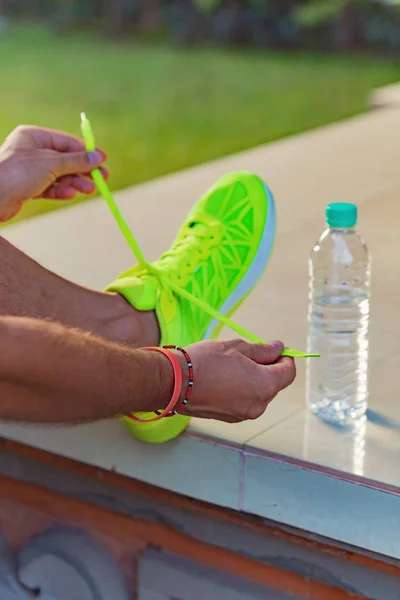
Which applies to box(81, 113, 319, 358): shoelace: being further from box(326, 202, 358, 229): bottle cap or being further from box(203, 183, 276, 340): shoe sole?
box(326, 202, 358, 229): bottle cap

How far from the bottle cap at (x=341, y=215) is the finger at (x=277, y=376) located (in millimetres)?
238

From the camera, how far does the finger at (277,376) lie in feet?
4.85

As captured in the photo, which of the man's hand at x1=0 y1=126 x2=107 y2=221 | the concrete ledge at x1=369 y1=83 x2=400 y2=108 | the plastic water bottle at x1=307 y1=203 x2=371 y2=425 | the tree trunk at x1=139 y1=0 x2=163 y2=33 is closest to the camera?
the plastic water bottle at x1=307 y1=203 x2=371 y2=425

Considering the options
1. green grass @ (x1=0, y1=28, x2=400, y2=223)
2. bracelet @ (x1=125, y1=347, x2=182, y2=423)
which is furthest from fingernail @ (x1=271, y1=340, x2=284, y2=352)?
green grass @ (x1=0, y1=28, x2=400, y2=223)

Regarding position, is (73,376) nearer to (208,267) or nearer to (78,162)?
(208,267)

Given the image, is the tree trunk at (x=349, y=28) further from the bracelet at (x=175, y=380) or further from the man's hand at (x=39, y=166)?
the bracelet at (x=175, y=380)

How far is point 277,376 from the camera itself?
1.50 m

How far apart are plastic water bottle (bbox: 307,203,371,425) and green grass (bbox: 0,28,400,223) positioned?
13.1 feet

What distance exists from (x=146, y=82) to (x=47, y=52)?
2.84m

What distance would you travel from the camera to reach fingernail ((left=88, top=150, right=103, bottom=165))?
6.28 ft

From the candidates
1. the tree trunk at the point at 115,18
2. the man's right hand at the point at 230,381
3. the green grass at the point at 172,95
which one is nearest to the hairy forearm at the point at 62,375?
the man's right hand at the point at 230,381

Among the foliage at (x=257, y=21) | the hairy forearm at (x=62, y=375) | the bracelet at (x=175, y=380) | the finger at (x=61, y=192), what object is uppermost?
the foliage at (x=257, y=21)

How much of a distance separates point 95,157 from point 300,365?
1.76 ft

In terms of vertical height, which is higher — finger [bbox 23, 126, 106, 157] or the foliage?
the foliage
